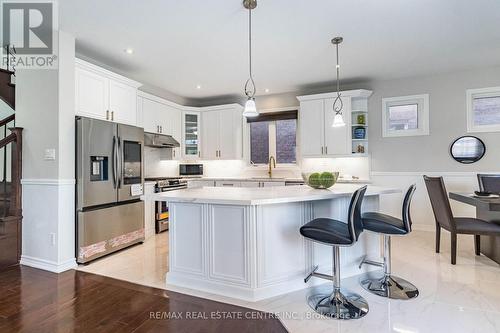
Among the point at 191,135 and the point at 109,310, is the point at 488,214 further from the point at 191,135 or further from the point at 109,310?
the point at 191,135

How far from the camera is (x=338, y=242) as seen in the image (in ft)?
6.71

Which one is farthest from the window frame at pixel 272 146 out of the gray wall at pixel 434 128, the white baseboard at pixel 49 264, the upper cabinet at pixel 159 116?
the white baseboard at pixel 49 264

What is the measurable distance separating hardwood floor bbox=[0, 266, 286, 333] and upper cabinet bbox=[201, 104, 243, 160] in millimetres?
3489

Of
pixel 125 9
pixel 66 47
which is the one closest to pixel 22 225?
pixel 66 47

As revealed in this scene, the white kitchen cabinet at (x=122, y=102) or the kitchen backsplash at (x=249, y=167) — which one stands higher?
the white kitchen cabinet at (x=122, y=102)

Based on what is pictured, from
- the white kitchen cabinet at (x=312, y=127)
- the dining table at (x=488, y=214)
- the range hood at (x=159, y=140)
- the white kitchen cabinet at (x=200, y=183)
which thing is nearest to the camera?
the dining table at (x=488, y=214)

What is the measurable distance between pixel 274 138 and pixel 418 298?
402 cm

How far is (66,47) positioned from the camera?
3098mm

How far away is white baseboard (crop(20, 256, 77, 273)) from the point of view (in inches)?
118

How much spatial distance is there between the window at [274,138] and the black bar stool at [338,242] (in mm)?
3432

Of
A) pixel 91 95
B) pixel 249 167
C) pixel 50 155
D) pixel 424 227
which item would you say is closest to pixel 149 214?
pixel 50 155

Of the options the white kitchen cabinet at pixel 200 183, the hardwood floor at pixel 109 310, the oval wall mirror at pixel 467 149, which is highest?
the oval wall mirror at pixel 467 149

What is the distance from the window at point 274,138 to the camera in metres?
5.70

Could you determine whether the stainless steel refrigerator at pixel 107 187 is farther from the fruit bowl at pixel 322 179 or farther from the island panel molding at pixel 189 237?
the fruit bowl at pixel 322 179
